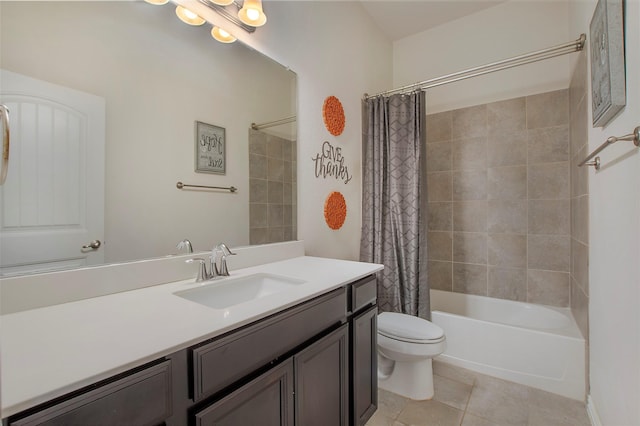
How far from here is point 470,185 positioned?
2574 mm

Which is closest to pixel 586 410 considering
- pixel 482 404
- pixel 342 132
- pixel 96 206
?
pixel 482 404

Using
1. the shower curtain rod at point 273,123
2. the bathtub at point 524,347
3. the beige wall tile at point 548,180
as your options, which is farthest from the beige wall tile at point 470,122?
the shower curtain rod at point 273,123

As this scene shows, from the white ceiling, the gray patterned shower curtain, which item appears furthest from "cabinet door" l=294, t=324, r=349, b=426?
the white ceiling

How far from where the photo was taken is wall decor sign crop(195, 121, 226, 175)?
129 centimetres

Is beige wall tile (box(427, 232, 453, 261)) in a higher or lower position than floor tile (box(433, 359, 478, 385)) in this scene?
higher

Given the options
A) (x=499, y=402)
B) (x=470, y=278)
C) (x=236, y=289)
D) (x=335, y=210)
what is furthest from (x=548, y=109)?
(x=236, y=289)

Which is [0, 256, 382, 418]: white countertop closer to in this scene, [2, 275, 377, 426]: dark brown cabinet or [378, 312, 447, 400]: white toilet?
[2, 275, 377, 426]: dark brown cabinet

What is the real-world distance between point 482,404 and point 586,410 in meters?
0.55

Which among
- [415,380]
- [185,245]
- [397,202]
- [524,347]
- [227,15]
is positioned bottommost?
[415,380]

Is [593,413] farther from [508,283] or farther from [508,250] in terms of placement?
[508,250]

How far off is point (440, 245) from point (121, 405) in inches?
103

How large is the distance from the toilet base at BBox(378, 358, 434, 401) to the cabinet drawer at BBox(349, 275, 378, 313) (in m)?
0.62

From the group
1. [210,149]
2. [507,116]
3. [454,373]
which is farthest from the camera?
[507,116]

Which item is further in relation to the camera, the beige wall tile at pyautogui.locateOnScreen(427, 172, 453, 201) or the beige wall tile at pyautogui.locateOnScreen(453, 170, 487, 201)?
the beige wall tile at pyautogui.locateOnScreen(427, 172, 453, 201)
